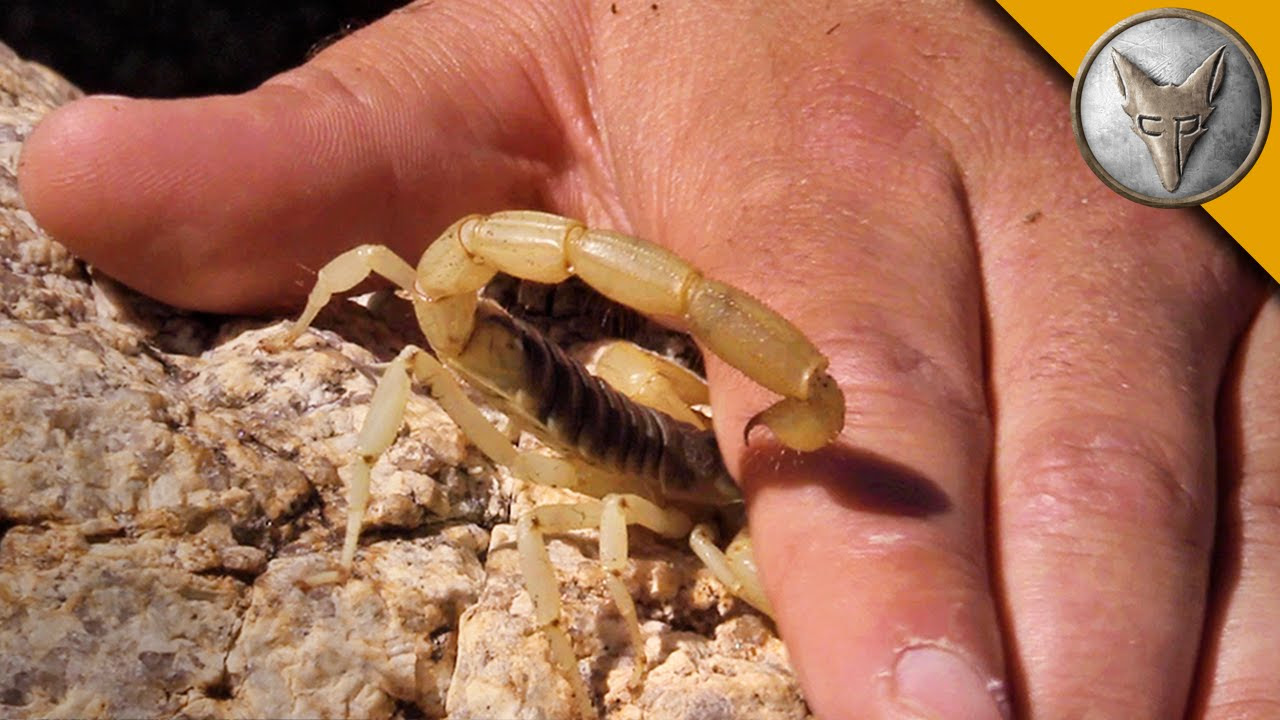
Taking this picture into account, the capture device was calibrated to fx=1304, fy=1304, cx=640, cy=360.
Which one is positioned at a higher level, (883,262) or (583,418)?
(883,262)

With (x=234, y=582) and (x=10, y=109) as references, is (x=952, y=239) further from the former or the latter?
(x=10, y=109)

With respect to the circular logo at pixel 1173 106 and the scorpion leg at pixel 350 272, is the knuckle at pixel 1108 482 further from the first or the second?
the scorpion leg at pixel 350 272

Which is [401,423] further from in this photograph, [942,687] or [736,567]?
[942,687]

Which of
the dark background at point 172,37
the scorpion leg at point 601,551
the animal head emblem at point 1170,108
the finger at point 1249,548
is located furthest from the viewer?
the dark background at point 172,37

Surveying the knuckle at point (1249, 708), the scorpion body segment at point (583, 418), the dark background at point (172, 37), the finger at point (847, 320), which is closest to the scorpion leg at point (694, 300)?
the finger at point (847, 320)

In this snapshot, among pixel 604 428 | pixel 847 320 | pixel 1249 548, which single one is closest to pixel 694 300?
pixel 847 320

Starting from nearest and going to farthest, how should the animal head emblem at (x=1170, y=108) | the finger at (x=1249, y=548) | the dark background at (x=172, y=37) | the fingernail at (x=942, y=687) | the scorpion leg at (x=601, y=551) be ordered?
the fingernail at (x=942, y=687) < the scorpion leg at (x=601, y=551) < the finger at (x=1249, y=548) < the animal head emblem at (x=1170, y=108) < the dark background at (x=172, y=37)
